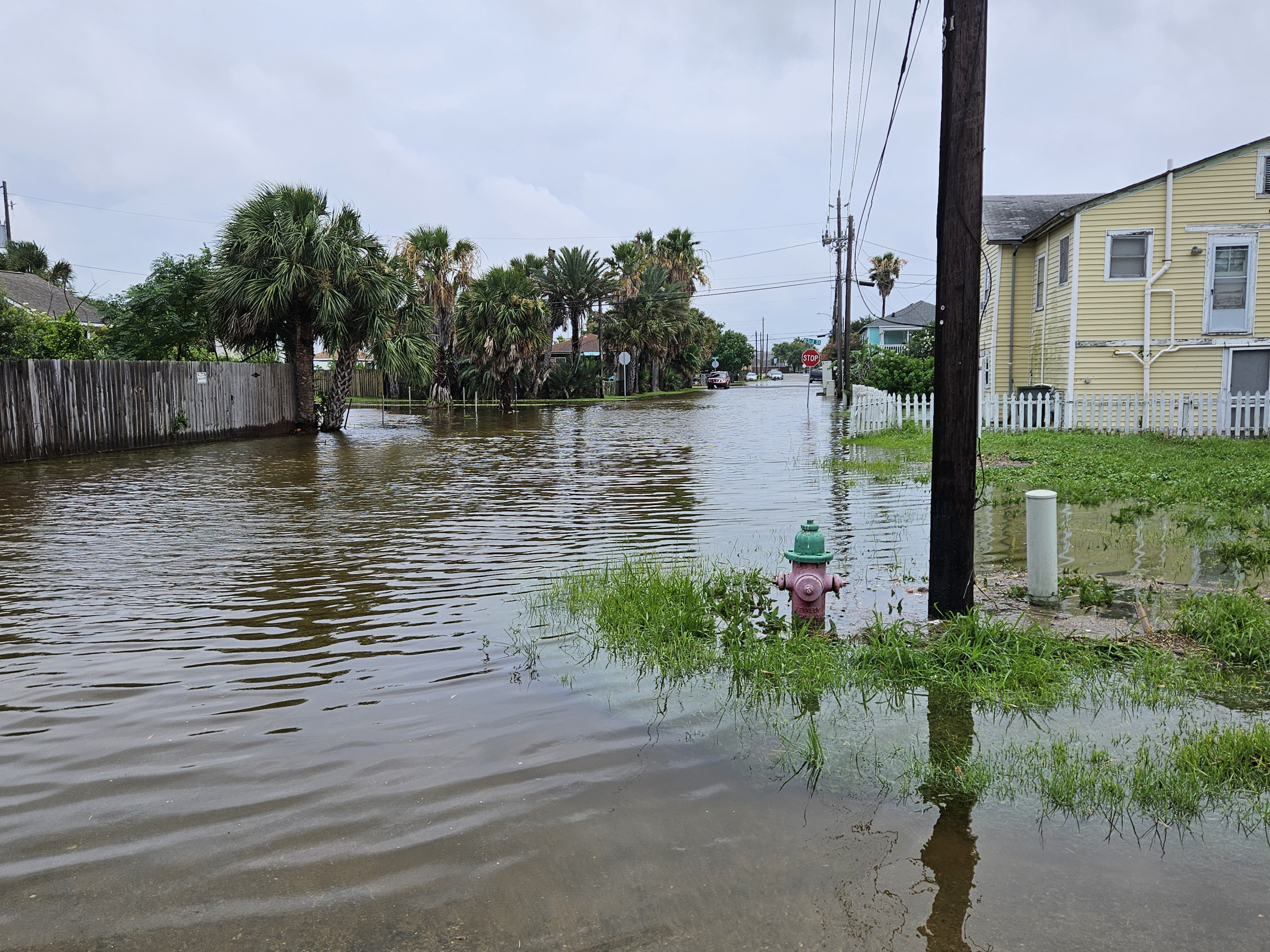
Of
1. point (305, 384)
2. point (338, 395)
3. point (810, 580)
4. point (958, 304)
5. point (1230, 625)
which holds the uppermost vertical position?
point (305, 384)

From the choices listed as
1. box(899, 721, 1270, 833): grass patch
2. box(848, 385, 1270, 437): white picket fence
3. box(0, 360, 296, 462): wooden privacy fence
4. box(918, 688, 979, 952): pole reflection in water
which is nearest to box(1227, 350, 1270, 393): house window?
box(848, 385, 1270, 437): white picket fence

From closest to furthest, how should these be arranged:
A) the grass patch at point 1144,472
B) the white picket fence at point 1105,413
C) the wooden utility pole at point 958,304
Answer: the wooden utility pole at point 958,304
the grass patch at point 1144,472
the white picket fence at point 1105,413

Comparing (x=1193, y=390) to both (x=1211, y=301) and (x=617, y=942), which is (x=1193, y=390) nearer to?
(x=1211, y=301)

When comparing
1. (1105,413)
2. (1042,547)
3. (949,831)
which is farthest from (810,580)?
(1105,413)

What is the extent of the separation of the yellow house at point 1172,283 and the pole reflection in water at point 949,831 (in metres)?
17.4

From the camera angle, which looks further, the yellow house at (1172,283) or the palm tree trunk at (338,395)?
the palm tree trunk at (338,395)

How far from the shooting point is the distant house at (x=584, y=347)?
243 ft

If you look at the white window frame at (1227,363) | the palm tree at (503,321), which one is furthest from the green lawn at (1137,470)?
the palm tree at (503,321)

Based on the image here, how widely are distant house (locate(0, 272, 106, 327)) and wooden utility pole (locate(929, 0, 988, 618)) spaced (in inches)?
1625

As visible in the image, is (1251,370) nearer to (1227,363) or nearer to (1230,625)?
(1227,363)

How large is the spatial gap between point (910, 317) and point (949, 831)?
254 feet

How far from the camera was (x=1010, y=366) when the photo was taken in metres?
23.7

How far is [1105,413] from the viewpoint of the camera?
19.9 metres

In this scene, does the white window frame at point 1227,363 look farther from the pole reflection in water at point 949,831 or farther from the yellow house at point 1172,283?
the pole reflection in water at point 949,831
